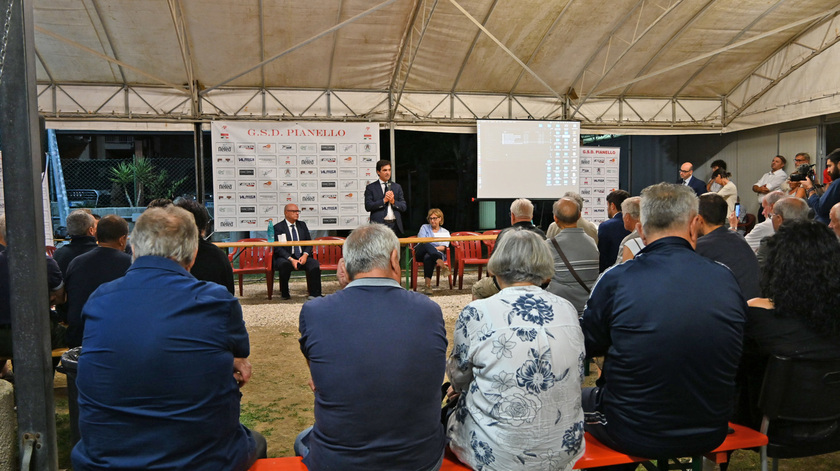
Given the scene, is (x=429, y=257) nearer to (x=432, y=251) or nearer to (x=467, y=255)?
(x=432, y=251)

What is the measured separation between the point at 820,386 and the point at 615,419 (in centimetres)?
72

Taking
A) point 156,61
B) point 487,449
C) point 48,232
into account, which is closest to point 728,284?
point 487,449

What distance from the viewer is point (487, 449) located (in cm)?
180

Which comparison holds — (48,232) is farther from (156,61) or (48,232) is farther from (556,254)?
(556,254)

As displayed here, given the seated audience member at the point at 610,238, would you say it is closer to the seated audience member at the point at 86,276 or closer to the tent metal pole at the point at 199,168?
the seated audience member at the point at 86,276

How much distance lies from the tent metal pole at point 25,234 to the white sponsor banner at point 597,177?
28.8 feet

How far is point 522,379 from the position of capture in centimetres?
174

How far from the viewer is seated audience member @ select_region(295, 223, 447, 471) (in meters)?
1.65

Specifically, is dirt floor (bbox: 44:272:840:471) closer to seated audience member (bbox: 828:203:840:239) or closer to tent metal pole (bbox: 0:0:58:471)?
tent metal pole (bbox: 0:0:58:471)

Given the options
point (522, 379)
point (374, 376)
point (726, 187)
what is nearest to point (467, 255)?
point (726, 187)

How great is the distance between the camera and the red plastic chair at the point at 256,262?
24.3ft

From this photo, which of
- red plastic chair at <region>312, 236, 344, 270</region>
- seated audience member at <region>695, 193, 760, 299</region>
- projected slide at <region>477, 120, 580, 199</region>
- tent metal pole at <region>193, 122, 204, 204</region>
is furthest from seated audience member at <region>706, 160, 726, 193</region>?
tent metal pole at <region>193, 122, 204, 204</region>

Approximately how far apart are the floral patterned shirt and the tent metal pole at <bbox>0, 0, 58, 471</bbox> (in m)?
1.44

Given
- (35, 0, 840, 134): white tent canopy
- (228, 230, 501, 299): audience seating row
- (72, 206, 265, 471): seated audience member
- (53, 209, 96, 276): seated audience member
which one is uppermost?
(35, 0, 840, 134): white tent canopy
